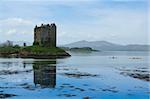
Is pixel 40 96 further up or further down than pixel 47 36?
further down

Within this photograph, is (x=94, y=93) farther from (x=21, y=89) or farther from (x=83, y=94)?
(x=21, y=89)

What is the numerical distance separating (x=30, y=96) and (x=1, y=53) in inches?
5035

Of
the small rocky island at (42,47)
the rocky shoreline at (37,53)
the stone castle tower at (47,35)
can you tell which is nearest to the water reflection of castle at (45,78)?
the rocky shoreline at (37,53)

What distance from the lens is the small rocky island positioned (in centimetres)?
13362

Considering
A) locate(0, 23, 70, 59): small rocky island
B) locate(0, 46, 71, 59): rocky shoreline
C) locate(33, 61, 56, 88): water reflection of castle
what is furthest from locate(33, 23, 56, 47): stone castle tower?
locate(33, 61, 56, 88): water reflection of castle

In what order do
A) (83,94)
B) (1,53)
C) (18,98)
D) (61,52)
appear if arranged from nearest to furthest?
(18,98) → (83,94) → (61,52) → (1,53)

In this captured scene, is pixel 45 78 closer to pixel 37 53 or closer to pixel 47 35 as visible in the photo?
pixel 37 53

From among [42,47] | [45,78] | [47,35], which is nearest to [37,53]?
[42,47]

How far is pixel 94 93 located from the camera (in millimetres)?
28312

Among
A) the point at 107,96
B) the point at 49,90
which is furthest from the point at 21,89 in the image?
the point at 107,96

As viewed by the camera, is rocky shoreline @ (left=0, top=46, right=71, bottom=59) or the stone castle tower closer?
rocky shoreline @ (left=0, top=46, right=71, bottom=59)

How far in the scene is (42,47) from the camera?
13988 centimetres

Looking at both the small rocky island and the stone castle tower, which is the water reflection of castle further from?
the stone castle tower

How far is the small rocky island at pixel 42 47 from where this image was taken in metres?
134
